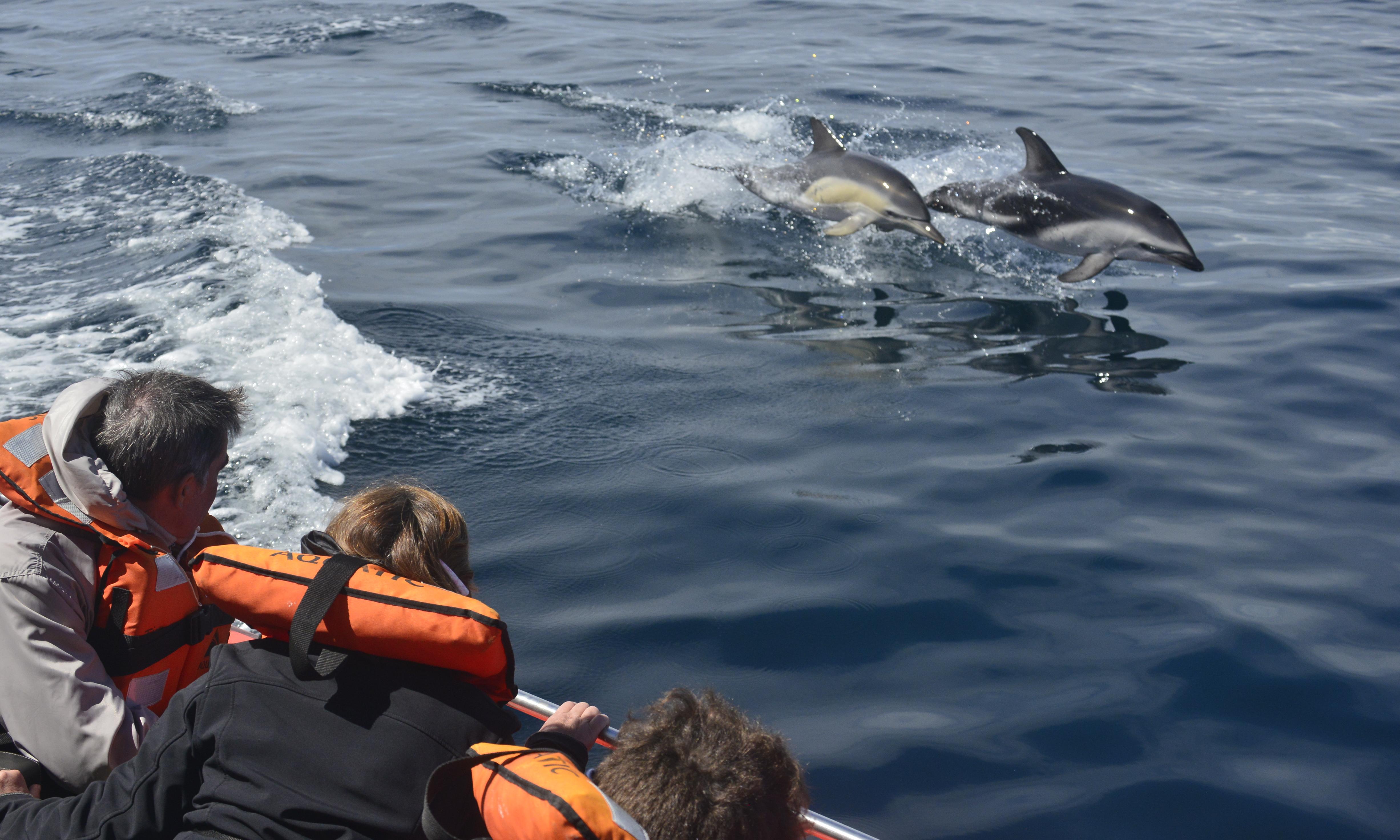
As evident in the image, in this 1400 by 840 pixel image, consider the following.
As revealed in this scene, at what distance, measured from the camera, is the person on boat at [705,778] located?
211 centimetres

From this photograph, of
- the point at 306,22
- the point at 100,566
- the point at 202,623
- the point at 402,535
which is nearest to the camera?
the point at 402,535

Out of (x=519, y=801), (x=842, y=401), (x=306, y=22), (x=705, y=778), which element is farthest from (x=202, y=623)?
(x=306, y=22)

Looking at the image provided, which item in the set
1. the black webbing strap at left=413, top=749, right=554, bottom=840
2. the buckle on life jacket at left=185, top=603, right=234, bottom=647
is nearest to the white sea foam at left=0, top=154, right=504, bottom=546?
the buckle on life jacket at left=185, top=603, right=234, bottom=647

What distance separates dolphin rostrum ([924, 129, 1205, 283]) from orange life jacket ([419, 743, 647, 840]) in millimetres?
7863

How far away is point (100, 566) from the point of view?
303 centimetres

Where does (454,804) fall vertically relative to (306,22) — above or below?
below

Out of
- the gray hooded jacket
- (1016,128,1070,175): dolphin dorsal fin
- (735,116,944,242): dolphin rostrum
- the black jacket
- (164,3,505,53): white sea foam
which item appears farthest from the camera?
(164,3,505,53): white sea foam

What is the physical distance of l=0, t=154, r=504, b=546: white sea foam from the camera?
5953 millimetres

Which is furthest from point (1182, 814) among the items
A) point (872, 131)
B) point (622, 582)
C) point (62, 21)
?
point (62, 21)

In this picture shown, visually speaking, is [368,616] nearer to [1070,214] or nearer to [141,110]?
[1070,214]

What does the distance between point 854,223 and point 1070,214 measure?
1884 mm

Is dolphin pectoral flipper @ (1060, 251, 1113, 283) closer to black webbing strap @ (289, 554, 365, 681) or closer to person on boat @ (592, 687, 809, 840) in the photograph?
person on boat @ (592, 687, 809, 840)

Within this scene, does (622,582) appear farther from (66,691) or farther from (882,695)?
(66,691)

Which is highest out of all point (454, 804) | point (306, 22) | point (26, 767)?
point (306, 22)
